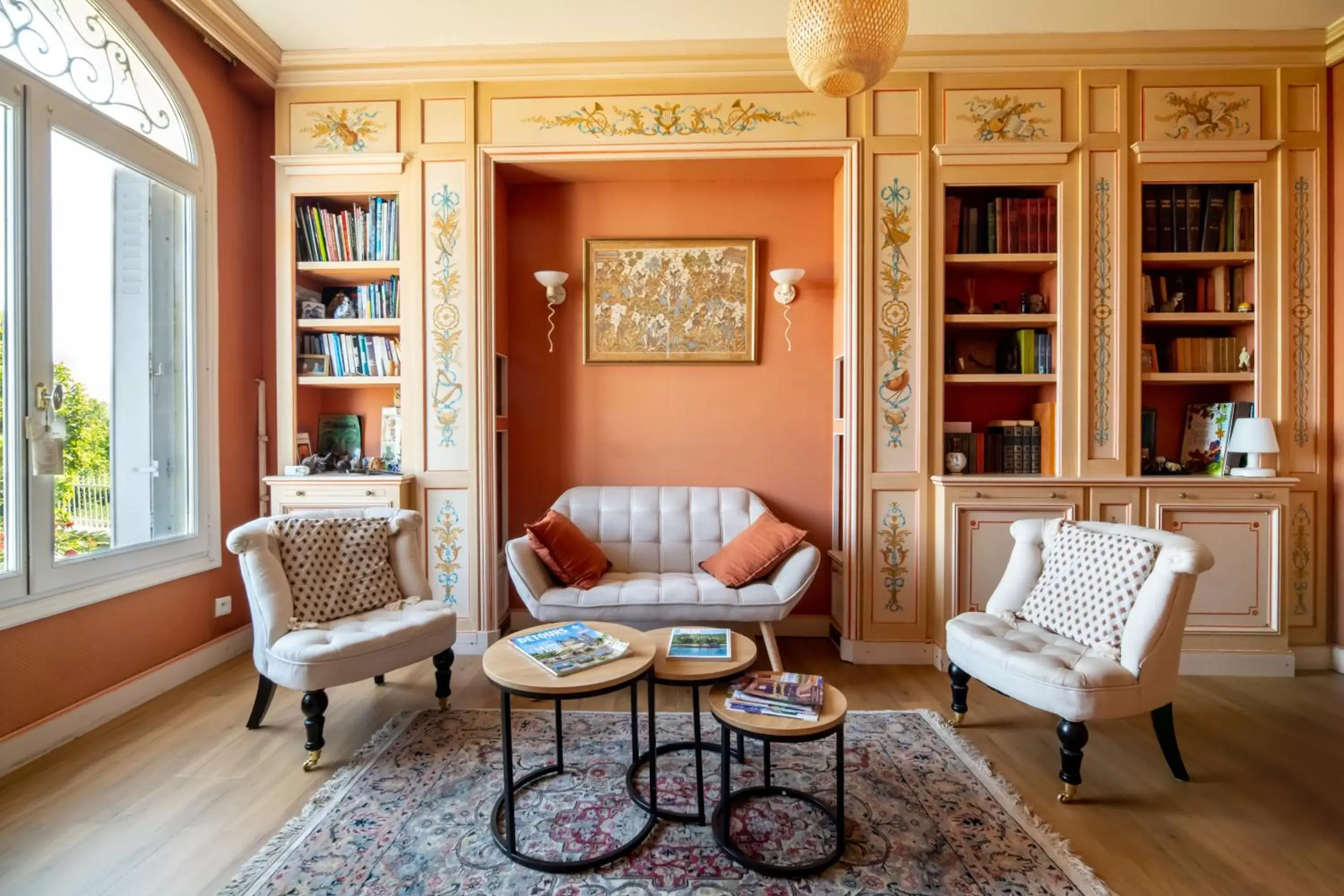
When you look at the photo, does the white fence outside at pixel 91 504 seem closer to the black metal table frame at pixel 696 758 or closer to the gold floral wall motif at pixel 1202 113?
the black metal table frame at pixel 696 758

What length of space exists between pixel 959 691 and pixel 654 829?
138 centimetres

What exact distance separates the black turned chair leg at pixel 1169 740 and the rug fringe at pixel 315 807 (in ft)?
9.04

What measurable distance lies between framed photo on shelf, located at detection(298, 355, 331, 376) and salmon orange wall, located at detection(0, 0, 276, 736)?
28cm

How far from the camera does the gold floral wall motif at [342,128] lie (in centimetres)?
320

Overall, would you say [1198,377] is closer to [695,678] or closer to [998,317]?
[998,317]

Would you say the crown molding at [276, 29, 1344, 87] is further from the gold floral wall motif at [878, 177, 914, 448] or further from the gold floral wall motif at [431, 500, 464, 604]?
the gold floral wall motif at [431, 500, 464, 604]

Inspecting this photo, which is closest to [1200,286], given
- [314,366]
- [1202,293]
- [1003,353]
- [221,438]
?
[1202,293]

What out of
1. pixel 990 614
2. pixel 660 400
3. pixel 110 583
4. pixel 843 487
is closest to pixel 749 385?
pixel 660 400

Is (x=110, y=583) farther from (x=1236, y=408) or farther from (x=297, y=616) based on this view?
(x=1236, y=408)

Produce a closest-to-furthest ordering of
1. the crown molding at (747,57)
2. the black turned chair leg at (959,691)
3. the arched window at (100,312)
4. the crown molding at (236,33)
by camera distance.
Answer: the arched window at (100,312) → the black turned chair leg at (959,691) → the crown molding at (236,33) → the crown molding at (747,57)

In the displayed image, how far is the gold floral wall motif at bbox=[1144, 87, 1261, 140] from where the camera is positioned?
10.0ft

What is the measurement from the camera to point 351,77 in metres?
3.19

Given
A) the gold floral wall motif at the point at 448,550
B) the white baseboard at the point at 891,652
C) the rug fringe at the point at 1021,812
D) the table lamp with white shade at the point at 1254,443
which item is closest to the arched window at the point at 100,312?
the gold floral wall motif at the point at 448,550

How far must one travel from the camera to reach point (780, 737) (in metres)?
1.56
